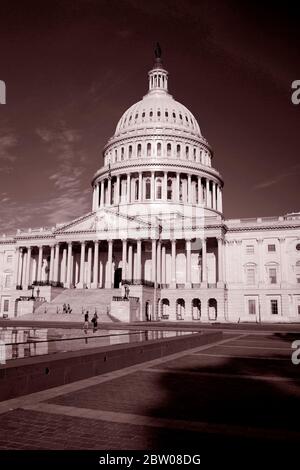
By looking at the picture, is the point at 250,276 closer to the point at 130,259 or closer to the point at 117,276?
the point at 130,259

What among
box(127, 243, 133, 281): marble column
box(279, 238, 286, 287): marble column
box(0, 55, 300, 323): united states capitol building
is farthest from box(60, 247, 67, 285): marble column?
box(279, 238, 286, 287): marble column

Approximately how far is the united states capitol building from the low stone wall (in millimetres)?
45487

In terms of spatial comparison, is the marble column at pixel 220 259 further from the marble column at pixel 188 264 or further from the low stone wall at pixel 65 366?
the low stone wall at pixel 65 366

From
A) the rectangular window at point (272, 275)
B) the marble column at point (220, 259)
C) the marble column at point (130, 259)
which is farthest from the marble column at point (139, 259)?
the rectangular window at point (272, 275)

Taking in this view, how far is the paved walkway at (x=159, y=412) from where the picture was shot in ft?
23.5

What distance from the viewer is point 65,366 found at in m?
12.3

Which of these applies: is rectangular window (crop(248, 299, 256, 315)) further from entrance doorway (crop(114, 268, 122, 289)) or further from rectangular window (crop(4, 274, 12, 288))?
rectangular window (crop(4, 274, 12, 288))

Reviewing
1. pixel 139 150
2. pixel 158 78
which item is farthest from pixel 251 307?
pixel 158 78

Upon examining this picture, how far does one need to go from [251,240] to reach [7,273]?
53.4 m

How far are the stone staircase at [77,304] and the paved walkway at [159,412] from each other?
48.3 meters
